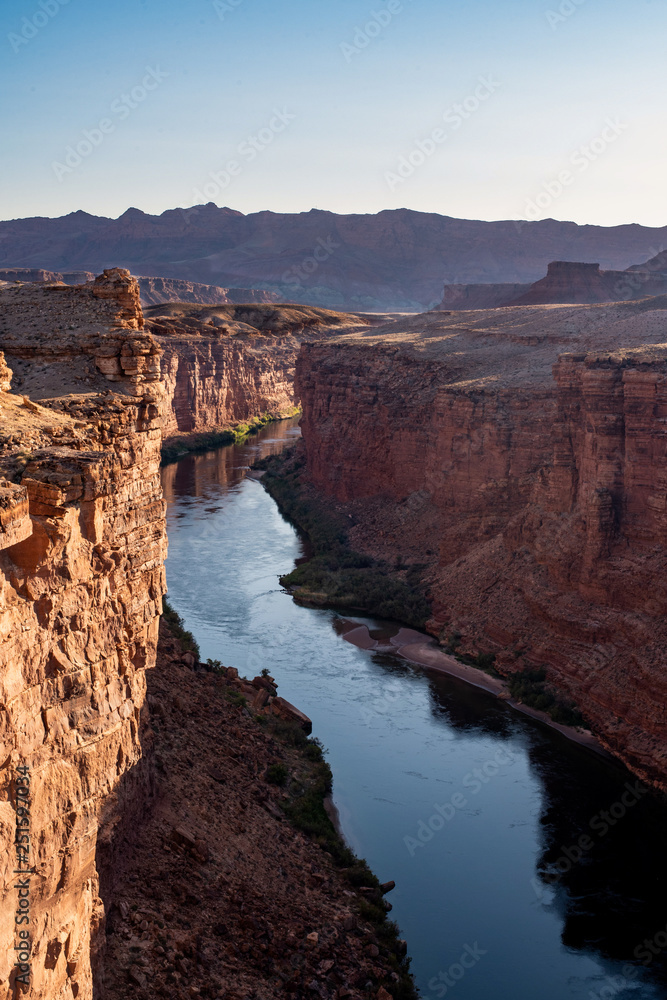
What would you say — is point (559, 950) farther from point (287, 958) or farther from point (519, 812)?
point (287, 958)

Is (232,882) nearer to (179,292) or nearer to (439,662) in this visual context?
(439,662)

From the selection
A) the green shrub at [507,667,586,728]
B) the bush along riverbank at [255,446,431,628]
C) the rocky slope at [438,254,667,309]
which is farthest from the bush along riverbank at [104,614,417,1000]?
the rocky slope at [438,254,667,309]

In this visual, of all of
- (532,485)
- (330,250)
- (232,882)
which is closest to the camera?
(232,882)

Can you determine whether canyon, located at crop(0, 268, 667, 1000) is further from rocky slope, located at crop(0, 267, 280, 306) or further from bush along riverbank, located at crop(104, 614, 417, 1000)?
rocky slope, located at crop(0, 267, 280, 306)

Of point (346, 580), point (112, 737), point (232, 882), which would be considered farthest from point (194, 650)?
point (112, 737)

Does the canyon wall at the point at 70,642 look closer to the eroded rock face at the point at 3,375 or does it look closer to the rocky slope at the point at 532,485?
the eroded rock face at the point at 3,375

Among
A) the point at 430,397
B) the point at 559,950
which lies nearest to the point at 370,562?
the point at 430,397
